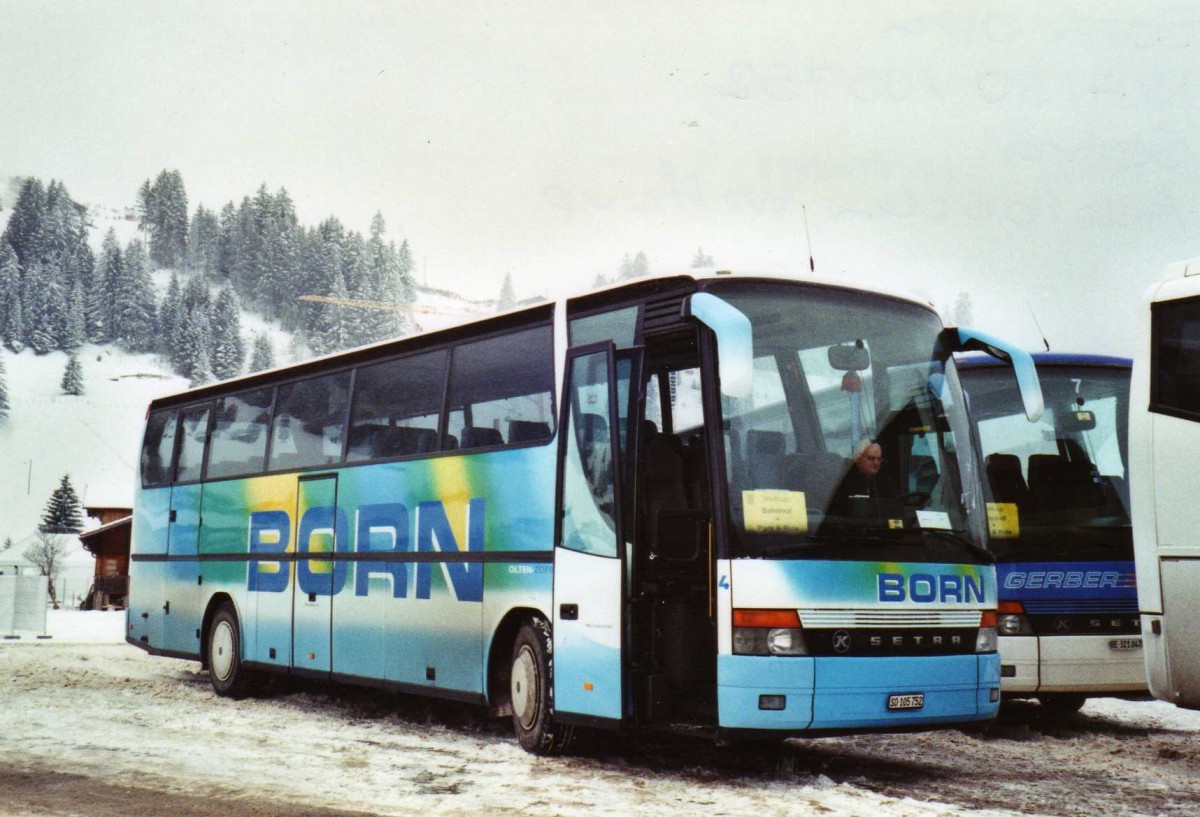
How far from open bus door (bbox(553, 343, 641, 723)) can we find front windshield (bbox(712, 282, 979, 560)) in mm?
1061

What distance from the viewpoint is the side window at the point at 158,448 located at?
17578 mm

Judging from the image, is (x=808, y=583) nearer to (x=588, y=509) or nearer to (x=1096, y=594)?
(x=588, y=509)

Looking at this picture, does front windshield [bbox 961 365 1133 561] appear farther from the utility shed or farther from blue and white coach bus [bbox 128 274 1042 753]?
the utility shed

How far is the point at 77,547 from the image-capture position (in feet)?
404

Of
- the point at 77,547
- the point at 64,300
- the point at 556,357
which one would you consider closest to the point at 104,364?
the point at 64,300

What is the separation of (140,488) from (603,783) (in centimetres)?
1128

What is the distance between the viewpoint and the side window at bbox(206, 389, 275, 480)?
49.8ft

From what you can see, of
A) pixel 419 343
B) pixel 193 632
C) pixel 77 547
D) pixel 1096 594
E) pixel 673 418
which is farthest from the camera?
pixel 77 547

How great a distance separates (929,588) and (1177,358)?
2.27 m

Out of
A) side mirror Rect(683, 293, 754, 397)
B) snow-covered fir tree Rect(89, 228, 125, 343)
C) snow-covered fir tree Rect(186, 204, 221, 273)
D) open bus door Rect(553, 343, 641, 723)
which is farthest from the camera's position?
snow-covered fir tree Rect(186, 204, 221, 273)

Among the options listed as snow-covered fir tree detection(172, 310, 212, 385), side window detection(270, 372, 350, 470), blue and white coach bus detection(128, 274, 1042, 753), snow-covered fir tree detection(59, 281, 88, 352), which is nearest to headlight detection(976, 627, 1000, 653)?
blue and white coach bus detection(128, 274, 1042, 753)

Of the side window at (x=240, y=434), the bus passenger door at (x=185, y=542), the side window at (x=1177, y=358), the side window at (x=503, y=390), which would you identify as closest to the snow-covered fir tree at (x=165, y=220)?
the bus passenger door at (x=185, y=542)

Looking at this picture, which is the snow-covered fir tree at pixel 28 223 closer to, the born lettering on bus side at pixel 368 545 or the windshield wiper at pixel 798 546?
the born lettering on bus side at pixel 368 545

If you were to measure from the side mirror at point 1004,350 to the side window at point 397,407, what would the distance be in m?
4.52
